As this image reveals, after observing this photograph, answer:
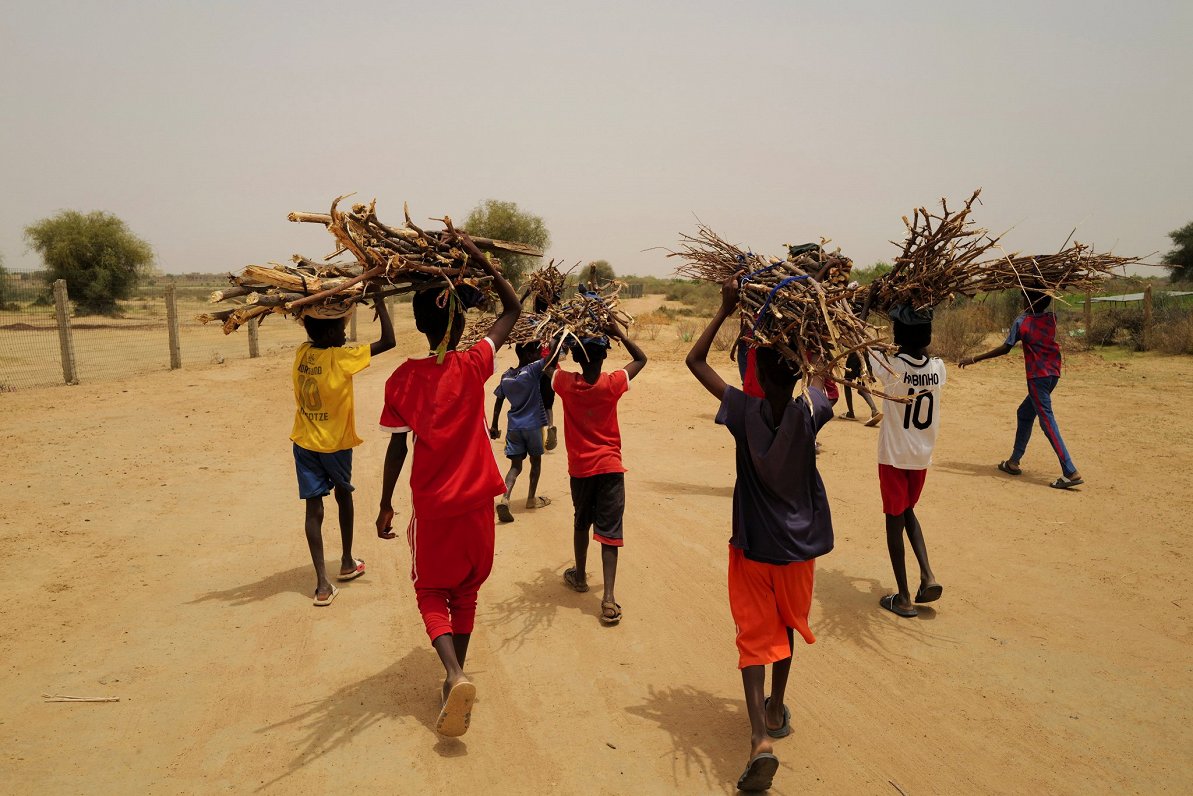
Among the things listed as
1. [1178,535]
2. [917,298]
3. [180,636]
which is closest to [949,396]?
[1178,535]

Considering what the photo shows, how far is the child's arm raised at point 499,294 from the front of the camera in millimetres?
3520

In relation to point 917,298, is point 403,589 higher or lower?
lower

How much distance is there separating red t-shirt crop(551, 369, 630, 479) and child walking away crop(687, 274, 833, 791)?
1513 millimetres

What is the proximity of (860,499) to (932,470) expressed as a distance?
1.64 meters

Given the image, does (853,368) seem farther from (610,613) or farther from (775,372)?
(610,613)

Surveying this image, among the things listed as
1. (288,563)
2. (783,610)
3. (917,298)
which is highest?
(917,298)

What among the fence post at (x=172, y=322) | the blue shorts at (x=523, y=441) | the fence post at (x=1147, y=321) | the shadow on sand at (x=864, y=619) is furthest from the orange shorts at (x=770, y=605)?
the fence post at (x=1147, y=321)

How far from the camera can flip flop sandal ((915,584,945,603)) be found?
4.72m

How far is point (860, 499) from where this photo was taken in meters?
7.45

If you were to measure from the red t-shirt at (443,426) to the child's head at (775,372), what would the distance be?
1.28 metres

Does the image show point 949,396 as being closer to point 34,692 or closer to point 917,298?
point 917,298

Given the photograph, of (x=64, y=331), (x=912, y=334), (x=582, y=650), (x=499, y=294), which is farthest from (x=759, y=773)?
(x=64, y=331)

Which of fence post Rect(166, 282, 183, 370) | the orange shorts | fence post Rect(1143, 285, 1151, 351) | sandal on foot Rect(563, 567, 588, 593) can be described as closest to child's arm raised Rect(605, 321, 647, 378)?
sandal on foot Rect(563, 567, 588, 593)

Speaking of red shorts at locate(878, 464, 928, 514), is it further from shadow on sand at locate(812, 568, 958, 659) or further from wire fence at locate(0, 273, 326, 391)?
wire fence at locate(0, 273, 326, 391)
